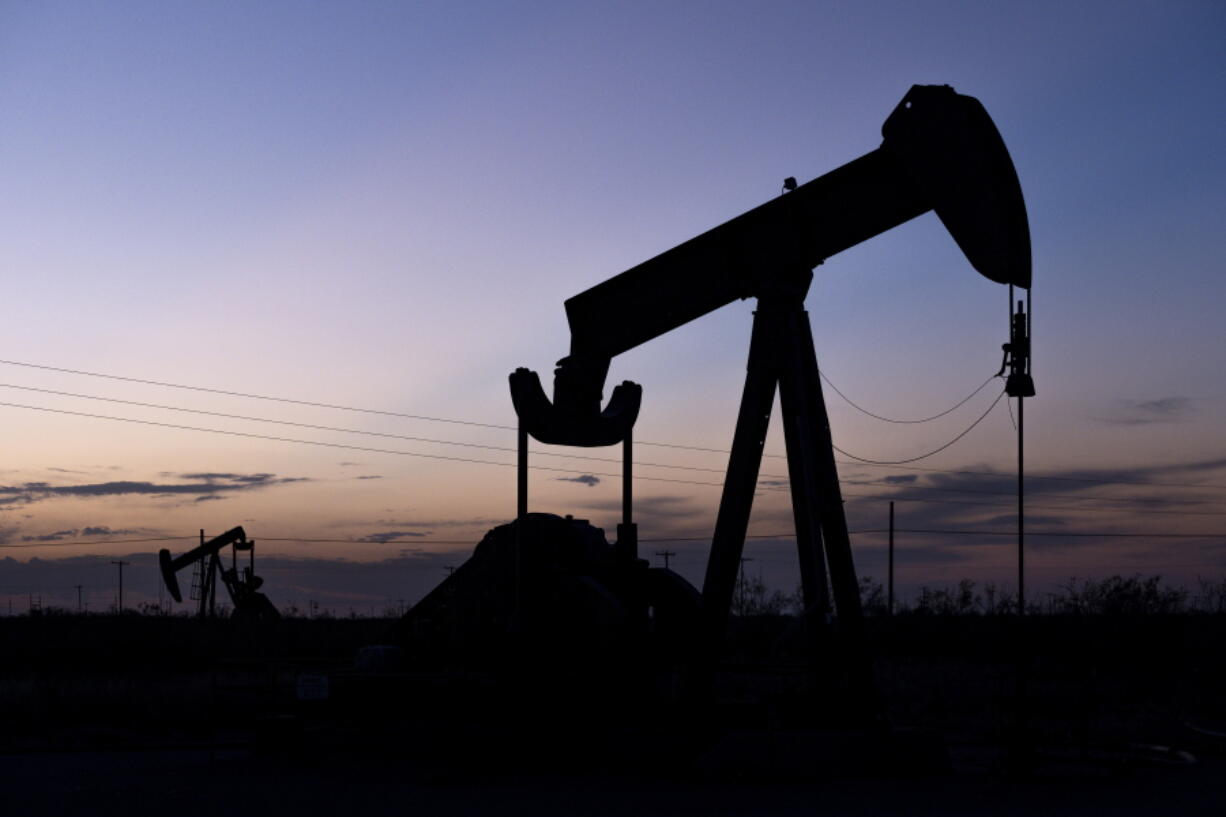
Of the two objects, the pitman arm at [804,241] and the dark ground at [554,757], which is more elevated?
the pitman arm at [804,241]

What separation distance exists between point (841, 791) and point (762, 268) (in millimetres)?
4134

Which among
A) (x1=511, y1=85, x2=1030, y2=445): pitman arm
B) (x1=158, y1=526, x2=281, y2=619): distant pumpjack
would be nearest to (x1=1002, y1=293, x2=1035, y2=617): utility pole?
(x1=511, y1=85, x2=1030, y2=445): pitman arm

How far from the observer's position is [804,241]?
1061cm

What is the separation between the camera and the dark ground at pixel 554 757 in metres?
8.55

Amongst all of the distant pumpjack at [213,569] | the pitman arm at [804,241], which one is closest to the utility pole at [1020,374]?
the pitman arm at [804,241]

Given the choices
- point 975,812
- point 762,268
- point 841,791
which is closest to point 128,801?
point 841,791

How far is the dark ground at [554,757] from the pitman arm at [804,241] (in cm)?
268

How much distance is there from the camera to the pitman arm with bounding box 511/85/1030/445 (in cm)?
981

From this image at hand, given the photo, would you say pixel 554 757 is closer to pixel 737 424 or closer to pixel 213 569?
pixel 737 424

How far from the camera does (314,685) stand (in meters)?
11.2

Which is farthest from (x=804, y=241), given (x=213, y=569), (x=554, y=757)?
(x=213, y=569)

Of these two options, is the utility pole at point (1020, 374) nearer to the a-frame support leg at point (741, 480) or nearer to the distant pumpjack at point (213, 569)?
the a-frame support leg at point (741, 480)

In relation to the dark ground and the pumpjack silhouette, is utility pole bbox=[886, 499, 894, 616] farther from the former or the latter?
the pumpjack silhouette

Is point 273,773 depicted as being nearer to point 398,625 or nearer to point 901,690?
point 398,625
